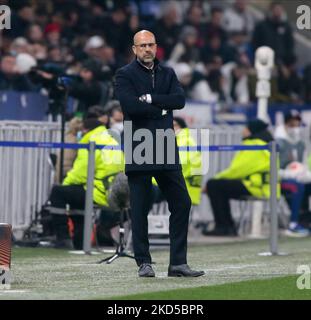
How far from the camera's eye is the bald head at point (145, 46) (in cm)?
A: 1315

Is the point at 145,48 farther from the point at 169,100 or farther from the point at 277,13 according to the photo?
the point at 277,13

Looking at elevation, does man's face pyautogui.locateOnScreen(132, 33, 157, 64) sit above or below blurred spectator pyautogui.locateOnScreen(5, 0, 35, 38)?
below

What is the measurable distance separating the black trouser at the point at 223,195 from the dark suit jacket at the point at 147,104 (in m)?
6.85

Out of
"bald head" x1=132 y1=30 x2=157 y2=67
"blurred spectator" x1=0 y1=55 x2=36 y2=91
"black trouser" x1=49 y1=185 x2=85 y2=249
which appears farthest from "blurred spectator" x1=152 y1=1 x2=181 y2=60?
"bald head" x1=132 y1=30 x2=157 y2=67

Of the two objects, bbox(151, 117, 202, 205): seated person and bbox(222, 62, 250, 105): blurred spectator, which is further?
bbox(222, 62, 250, 105): blurred spectator

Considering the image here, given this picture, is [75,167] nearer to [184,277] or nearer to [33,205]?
[33,205]

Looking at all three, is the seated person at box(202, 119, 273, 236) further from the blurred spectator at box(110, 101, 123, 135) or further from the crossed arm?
the crossed arm

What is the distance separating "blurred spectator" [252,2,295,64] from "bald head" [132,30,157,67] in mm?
15480

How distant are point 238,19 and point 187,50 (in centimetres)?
326

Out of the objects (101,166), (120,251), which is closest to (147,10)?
(101,166)

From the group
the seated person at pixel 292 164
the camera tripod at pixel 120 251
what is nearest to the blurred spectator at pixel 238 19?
the seated person at pixel 292 164

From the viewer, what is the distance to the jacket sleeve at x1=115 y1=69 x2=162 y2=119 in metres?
13.1

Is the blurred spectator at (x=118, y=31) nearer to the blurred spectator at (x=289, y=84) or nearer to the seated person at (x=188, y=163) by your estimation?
the blurred spectator at (x=289, y=84)

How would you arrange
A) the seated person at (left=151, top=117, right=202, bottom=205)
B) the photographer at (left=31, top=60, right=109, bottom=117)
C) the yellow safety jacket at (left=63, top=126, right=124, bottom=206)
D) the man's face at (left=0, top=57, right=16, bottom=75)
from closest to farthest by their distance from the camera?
the yellow safety jacket at (left=63, top=126, right=124, bottom=206) < the seated person at (left=151, top=117, right=202, bottom=205) < the photographer at (left=31, top=60, right=109, bottom=117) < the man's face at (left=0, top=57, right=16, bottom=75)
